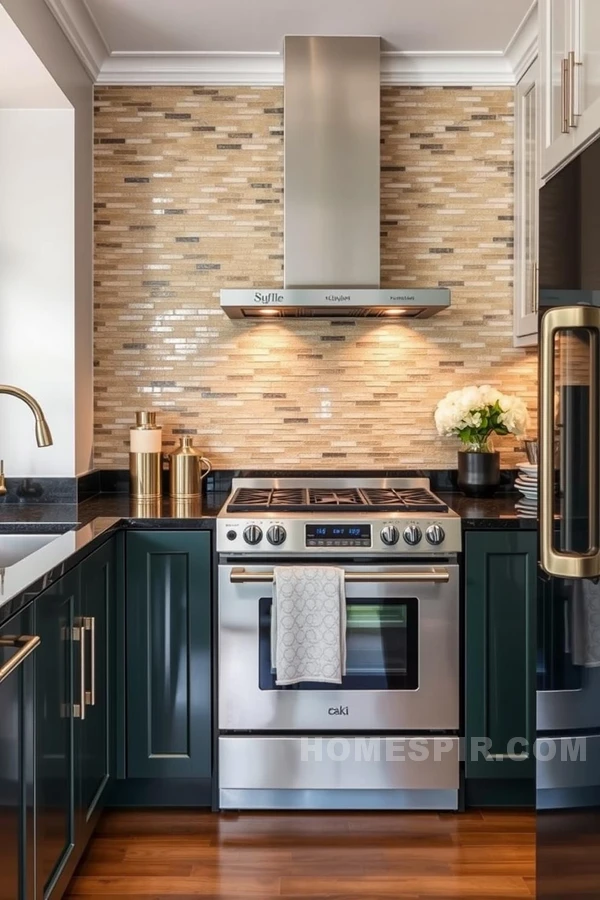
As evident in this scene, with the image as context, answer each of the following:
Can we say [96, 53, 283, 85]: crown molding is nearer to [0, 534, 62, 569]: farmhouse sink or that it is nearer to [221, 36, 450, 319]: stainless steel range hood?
[221, 36, 450, 319]: stainless steel range hood

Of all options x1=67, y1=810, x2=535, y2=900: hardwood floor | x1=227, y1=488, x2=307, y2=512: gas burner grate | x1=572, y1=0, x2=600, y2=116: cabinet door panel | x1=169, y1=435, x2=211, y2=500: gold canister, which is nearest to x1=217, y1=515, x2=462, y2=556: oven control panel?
x1=227, y1=488, x2=307, y2=512: gas burner grate

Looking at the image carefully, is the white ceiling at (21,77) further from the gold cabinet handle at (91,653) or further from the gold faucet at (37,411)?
the gold cabinet handle at (91,653)

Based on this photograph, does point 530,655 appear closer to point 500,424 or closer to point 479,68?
point 500,424

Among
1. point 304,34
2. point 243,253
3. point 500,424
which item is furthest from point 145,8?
point 500,424

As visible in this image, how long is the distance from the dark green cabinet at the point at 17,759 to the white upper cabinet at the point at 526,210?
6.88ft

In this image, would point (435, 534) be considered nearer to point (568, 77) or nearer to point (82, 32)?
point (568, 77)

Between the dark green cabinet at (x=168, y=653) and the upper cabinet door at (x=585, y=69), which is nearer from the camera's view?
the upper cabinet door at (x=585, y=69)

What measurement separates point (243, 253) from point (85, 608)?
1.65 meters

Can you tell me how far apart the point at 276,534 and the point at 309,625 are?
298 millimetres

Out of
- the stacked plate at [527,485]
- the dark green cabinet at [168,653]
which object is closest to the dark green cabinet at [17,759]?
the dark green cabinet at [168,653]

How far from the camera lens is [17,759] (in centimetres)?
153

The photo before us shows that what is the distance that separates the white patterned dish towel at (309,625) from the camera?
251 centimetres

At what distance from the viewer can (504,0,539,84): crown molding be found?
280cm

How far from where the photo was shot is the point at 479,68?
318 cm
